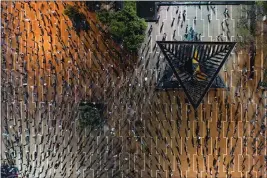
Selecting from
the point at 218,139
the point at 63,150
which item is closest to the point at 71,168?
the point at 63,150

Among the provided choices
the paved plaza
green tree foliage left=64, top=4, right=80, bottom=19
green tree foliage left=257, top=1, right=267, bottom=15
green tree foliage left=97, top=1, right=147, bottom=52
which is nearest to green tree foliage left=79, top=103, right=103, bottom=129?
the paved plaza

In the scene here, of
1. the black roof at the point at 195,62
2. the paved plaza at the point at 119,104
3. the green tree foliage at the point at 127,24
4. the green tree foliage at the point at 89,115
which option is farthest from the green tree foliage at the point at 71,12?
the black roof at the point at 195,62

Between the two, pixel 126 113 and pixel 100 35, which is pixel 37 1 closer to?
pixel 100 35

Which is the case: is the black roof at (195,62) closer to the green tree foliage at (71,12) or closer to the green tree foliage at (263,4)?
the green tree foliage at (263,4)

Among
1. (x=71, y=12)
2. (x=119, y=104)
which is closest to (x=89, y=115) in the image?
(x=119, y=104)

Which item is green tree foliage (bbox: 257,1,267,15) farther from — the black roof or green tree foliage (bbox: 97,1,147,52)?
green tree foliage (bbox: 97,1,147,52)

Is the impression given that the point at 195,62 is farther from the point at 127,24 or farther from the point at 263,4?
the point at 263,4
